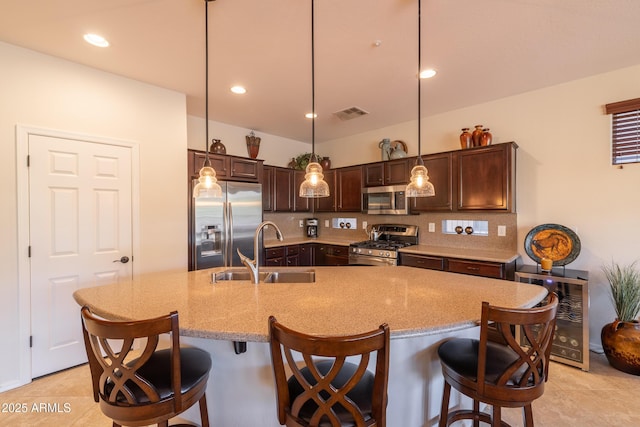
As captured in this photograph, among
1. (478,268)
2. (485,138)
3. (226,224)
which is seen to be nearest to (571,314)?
(478,268)

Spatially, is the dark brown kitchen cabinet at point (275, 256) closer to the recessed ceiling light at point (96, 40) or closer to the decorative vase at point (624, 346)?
the recessed ceiling light at point (96, 40)

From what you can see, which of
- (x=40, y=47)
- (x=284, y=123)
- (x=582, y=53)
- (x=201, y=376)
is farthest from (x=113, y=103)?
(x=582, y=53)

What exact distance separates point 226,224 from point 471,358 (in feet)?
9.98

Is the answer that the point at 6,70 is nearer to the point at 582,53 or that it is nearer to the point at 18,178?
the point at 18,178

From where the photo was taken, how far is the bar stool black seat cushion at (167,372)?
1.24 meters

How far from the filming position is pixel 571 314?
2.72m

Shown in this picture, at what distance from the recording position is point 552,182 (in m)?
3.20

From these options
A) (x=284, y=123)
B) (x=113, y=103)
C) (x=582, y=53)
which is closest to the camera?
(x=582, y=53)

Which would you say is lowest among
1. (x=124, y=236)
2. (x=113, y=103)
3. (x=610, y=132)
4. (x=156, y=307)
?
(x=156, y=307)

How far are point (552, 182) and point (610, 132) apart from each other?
65 centimetres

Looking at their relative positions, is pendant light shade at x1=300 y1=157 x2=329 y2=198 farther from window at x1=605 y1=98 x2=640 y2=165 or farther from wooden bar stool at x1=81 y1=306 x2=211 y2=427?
window at x1=605 y1=98 x2=640 y2=165

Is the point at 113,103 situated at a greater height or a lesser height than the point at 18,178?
greater

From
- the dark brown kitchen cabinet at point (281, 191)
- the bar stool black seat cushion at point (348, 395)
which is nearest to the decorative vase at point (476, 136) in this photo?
the dark brown kitchen cabinet at point (281, 191)

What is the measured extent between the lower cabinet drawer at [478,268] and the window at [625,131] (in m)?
1.52
